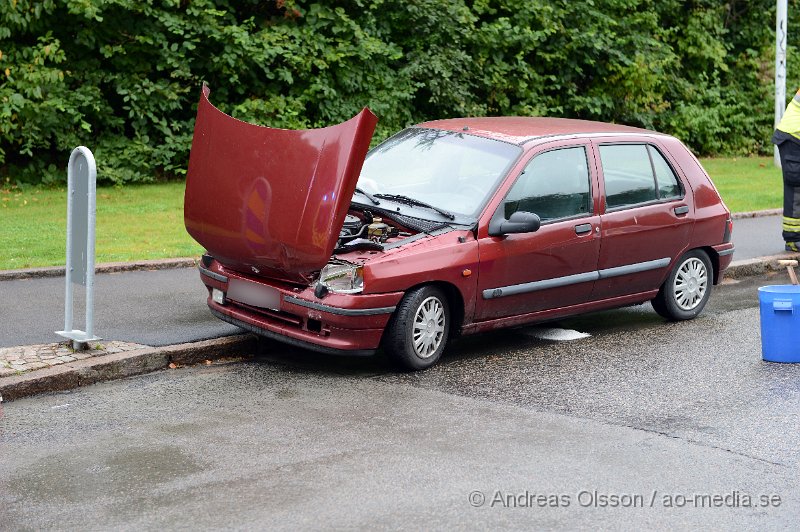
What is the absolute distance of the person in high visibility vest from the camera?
12.3 m

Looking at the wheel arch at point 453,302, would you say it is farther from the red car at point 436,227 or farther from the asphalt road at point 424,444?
the asphalt road at point 424,444

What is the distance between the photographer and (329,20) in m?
18.5

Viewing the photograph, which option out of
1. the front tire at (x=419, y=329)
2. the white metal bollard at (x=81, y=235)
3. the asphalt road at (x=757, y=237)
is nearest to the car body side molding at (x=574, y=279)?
the front tire at (x=419, y=329)

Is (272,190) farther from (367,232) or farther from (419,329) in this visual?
(419,329)

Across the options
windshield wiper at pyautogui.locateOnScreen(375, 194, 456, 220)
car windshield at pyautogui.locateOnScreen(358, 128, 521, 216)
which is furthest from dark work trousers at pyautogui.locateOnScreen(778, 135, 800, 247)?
windshield wiper at pyautogui.locateOnScreen(375, 194, 456, 220)

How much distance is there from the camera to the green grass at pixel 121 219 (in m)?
11.6

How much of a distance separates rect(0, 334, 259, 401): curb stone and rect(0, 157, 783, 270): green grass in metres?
3.27

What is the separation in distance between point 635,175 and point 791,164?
152 inches

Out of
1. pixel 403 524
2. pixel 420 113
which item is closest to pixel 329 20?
pixel 420 113

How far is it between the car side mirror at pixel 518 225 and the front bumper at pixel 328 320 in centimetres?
93

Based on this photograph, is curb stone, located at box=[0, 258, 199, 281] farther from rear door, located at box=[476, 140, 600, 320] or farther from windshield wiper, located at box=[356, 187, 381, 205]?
rear door, located at box=[476, 140, 600, 320]

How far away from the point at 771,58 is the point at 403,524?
2240 cm

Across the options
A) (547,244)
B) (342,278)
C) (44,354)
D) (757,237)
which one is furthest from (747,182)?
(44,354)

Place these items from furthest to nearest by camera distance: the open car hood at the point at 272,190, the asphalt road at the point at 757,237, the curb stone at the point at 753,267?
the asphalt road at the point at 757,237
the curb stone at the point at 753,267
the open car hood at the point at 272,190
